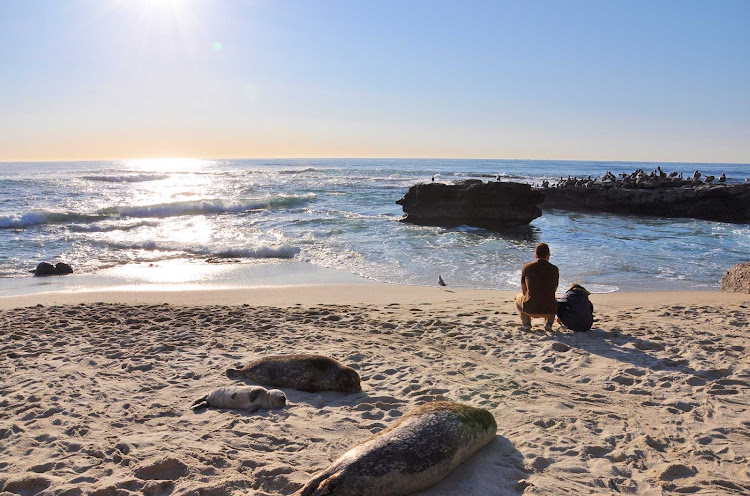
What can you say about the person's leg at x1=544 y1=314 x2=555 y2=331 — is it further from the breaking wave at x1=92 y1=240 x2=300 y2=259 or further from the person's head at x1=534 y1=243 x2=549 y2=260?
the breaking wave at x1=92 y1=240 x2=300 y2=259

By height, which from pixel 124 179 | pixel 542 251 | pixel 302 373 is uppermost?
pixel 124 179

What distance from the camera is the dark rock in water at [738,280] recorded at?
34.7 feet

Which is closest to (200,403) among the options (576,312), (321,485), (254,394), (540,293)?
(254,394)

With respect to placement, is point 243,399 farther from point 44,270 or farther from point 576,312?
point 44,270

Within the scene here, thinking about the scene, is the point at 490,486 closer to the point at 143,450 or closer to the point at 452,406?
the point at 452,406

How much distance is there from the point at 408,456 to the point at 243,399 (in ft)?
6.87

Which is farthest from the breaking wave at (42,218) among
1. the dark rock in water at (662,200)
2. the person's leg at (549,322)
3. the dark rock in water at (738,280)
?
the dark rock in water at (662,200)

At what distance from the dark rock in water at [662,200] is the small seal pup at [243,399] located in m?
30.2

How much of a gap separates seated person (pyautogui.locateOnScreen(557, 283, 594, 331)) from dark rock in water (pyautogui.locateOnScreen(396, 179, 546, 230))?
16.9m

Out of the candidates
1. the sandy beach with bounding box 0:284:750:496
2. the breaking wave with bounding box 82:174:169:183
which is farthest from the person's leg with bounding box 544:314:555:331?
the breaking wave with bounding box 82:174:169:183

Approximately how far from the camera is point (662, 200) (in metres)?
29.8

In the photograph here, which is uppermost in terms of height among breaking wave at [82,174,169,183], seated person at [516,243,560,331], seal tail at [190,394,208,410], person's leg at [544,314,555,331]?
breaking wave at [82,174,169,183]

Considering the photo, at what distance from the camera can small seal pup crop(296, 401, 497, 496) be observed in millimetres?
3221

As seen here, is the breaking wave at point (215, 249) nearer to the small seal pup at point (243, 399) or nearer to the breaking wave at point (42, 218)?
the breaking wave at point (42, 218)
